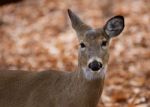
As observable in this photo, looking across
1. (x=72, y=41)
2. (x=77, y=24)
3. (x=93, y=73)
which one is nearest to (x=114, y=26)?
(x=77, y=24)

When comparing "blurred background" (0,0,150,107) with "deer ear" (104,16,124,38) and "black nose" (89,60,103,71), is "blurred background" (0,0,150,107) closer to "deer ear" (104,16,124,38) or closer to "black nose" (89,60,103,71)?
"deer ear" (104,16,124,38)

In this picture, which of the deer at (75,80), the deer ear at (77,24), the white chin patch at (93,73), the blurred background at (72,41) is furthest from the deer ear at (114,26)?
the blurred background at (72,41)

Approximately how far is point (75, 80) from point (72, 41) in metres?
4.38

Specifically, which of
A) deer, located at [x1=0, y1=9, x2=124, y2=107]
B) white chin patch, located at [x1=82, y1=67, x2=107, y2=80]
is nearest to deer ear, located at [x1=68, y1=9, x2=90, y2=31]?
deer, located at [x1=0, y1=9, x2=124, y2=107]

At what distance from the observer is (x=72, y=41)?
10.3 meters

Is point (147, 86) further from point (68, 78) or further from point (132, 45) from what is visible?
point (68, 78)

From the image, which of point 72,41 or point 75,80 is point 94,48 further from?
point 72,41

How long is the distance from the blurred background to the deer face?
2198mm

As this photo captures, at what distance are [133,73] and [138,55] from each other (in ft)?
2.29

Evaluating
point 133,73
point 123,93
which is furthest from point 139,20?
point 123,93

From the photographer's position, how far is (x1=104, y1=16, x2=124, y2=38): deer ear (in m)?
6.03

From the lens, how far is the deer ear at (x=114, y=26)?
6.03 metres

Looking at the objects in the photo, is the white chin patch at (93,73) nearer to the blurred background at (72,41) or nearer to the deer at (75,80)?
the deer at (75,80)

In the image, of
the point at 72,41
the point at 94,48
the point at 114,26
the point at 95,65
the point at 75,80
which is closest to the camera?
the point at 95,65
